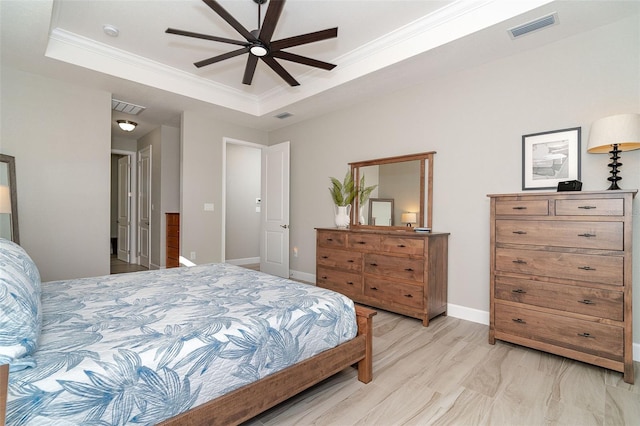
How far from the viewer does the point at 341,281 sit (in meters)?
3.82

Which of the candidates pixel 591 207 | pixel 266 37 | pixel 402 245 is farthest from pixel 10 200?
pixel 591 207

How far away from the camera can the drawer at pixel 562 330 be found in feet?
6.89

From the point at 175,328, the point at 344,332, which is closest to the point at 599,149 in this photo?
the point at 344,332

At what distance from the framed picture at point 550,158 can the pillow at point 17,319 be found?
11.6ft

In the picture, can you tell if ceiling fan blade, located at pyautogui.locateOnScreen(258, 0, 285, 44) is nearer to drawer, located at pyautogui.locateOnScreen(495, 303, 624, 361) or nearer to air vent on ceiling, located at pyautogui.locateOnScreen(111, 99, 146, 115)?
drawer, located at pyautogui.locateOnScreen(495, 303, 624, 361)

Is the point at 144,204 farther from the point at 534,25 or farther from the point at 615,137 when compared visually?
the point at 615,137

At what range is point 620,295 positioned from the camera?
6.81ft

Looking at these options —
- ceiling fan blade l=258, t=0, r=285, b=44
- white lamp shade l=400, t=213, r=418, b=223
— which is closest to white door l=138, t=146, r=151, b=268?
ceiling fan blade l=258, t=0, r=285, b=44

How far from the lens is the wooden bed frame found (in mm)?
1268

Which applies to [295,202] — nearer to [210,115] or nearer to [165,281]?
[210,115]

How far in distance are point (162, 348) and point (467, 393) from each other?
1805 mm

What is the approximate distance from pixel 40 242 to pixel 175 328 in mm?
3304

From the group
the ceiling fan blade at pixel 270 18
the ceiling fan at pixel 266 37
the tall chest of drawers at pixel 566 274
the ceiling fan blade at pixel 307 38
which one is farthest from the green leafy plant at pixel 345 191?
the ceiling fan blade at pixel 270 18

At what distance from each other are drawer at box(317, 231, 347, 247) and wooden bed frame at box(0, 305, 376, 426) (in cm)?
175
